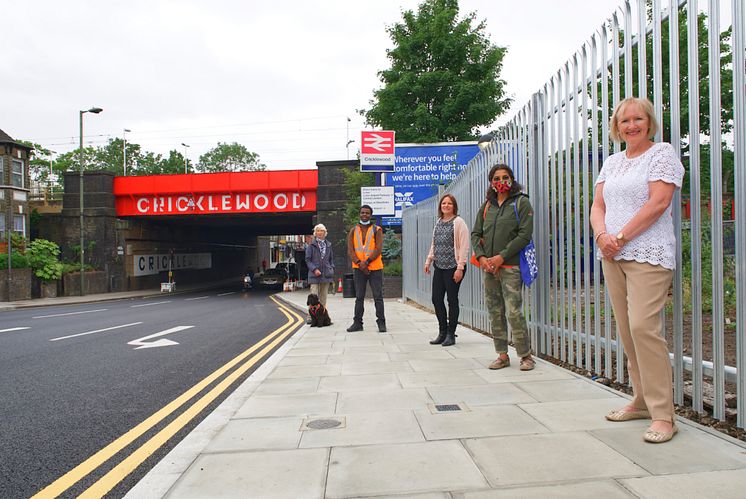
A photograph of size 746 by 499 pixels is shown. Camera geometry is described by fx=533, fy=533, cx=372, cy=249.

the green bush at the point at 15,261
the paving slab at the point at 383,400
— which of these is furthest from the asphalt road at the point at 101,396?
the green bush at the point at 15,261

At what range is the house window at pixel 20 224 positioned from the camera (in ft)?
99.6

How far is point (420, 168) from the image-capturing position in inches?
709

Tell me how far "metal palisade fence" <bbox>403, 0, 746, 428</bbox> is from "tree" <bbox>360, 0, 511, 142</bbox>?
16.6 metres

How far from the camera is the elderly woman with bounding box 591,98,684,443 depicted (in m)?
2.98

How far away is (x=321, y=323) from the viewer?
9648 millimetres

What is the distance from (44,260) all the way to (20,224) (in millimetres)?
5054

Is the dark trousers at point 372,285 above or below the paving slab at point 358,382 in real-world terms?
above

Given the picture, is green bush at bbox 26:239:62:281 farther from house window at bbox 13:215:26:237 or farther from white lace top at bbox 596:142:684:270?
white lace top at bbox 596:142:684:270

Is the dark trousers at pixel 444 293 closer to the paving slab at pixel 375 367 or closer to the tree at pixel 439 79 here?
the paving slab at pixel 375 367

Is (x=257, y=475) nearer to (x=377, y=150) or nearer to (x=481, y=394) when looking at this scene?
(x=481, y=394)

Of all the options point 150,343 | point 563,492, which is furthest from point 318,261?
point 563,492

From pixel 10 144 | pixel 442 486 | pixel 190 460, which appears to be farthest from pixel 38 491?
pixel 10 144

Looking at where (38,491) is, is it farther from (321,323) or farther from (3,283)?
(3,283)

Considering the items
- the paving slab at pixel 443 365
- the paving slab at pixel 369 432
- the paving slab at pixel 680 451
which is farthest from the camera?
the paving slab at pixel 443 365
